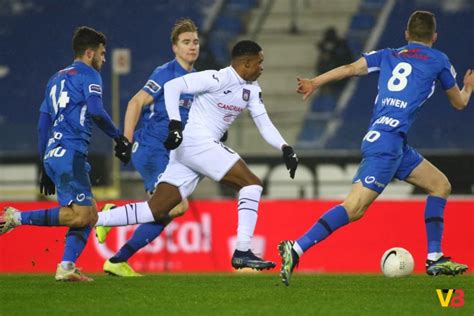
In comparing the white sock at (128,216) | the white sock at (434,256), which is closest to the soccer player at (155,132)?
the white sock at (128,216)

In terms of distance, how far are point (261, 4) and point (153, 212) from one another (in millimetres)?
11290

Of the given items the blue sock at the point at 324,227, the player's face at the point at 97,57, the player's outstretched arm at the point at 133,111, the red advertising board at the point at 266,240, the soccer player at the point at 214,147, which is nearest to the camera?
the blue sock at the point at 324,227

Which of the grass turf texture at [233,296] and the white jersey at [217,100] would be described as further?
the white jersey at [217,100]

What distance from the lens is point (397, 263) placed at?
8.66m

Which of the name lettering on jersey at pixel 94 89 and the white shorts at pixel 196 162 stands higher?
the name lettering on jersey at pixel 94 89

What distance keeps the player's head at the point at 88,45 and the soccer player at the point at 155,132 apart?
76 cm

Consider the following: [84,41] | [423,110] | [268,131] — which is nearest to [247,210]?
[268,131]

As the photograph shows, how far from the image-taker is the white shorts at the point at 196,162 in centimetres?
825

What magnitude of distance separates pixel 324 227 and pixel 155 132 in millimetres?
2285

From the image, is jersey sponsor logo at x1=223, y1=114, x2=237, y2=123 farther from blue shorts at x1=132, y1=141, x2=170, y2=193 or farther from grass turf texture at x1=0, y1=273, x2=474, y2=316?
grass turf texture at x1=0, y1=273, x2=474, y2=316

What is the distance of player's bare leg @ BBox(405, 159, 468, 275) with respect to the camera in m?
8.40

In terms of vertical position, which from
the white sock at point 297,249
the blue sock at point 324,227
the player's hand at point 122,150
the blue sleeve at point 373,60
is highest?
the blue sleeve at point 373,60

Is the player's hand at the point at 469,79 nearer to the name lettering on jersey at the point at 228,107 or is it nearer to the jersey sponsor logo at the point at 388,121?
the jersey sponsor logo at the point at 388,121

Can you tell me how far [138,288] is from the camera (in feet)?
25.4
